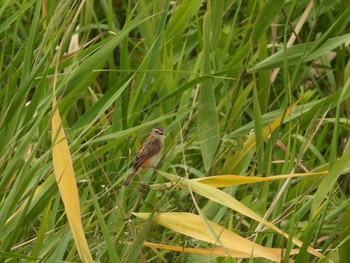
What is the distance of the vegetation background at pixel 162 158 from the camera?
A: 7.70 feet

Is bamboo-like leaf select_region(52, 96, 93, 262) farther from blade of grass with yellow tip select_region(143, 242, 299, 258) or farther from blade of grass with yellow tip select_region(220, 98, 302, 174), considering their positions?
blade of grass with yellow tip select_region(220, 98, 302, 174)

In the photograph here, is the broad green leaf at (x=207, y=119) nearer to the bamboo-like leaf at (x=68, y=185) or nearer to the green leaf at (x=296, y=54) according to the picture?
the green leaf at (x=296, y=54)

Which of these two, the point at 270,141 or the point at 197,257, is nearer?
the point at 197,257

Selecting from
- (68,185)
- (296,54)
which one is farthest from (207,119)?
(68,185)

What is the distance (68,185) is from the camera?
2.33 m

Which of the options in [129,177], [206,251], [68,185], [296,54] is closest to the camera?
[68,185]

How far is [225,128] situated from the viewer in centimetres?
305

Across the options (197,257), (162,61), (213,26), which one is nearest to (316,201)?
(197,257)

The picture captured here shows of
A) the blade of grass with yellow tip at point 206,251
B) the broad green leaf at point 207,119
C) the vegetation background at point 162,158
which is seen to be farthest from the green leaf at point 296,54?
the blade of grass with yellow tip at point 206,251

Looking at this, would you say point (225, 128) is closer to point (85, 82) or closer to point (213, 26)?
point (213, 26)

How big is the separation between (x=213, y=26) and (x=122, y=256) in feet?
3.15

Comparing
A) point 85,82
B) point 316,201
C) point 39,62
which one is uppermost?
point 39,62

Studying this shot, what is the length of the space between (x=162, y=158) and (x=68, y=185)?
0.30 meters

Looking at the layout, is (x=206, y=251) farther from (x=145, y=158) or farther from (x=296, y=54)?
(x=296, y=54)
